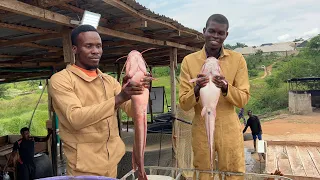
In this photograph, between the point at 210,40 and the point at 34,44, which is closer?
the point at 210,40

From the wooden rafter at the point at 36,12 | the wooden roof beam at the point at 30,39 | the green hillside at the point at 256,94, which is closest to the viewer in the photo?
the wooden rafter at the point at 36,12

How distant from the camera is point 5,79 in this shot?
33.1ft

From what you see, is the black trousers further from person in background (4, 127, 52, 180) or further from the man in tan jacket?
the man in tan jacket

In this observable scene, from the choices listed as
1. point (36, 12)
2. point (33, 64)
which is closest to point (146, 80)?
point (36, 12)

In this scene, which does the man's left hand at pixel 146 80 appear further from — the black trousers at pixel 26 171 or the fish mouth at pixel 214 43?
the black trousers at pixel 26 171

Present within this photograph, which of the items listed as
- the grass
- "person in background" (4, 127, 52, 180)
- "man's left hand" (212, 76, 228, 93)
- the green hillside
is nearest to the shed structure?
"person in background" (4, 127, 52, 180)

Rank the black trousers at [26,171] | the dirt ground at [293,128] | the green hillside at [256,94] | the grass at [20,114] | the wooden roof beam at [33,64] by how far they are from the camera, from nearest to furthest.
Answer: the black trousers at [26,171], the wooden roof beam at [33,64], the dirt ground at [293,128], the grass at [20,114], the green hillside at [256,94]

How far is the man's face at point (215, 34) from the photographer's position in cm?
245

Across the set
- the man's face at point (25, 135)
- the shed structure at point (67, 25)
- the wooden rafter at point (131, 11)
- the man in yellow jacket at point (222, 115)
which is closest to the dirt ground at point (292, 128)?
the shed structure at point (67, 25)

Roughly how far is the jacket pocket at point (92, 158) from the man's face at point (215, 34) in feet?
3.81

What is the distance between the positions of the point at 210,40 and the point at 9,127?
20.9 meters

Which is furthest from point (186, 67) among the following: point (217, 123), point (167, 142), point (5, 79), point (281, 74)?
point (281, 74)

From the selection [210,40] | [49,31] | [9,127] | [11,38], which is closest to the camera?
[210,40]

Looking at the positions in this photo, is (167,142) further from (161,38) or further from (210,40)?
(210,40)
